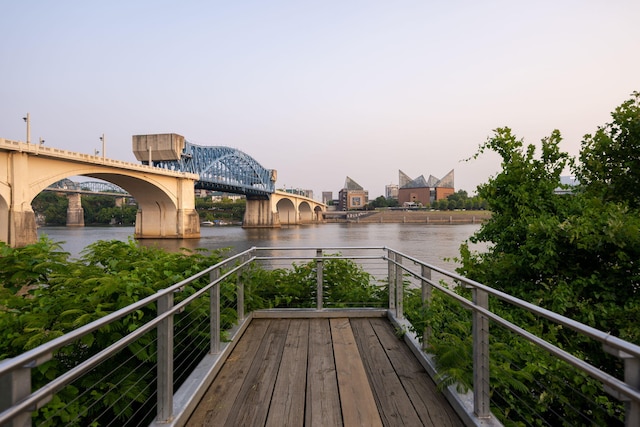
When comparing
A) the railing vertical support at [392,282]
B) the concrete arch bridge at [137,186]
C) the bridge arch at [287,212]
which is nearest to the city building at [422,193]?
the bridge arch at [287,212]

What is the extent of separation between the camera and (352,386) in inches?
128

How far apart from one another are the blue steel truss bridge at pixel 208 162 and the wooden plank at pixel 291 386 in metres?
50.3

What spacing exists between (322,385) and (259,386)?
0.52 m

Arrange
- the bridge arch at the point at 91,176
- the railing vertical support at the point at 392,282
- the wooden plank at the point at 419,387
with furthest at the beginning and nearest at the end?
the bridge arch at the point at 91,176
the railing vertical support at the point at 392,282
the wooden plank at the point at 419,387

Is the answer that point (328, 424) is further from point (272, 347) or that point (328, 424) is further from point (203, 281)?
point (203, 281)

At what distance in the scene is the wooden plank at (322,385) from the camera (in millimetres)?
2742

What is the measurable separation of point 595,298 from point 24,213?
102ft

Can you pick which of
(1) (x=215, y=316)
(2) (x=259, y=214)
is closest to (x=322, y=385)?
(1) (x=215, y=316)

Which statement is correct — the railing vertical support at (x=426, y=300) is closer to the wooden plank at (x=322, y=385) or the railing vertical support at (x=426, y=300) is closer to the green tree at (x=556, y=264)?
the green tree at (x=556, y=264)

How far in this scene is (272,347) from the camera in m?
4.26

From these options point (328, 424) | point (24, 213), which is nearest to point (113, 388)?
point (328, 424)

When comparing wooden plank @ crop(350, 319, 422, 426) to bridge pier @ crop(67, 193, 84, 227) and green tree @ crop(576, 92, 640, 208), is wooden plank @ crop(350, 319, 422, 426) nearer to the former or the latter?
green tree @ crop(576, 92, 640, 208)

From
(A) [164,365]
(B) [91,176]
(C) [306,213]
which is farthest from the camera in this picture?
(C) [306,213]

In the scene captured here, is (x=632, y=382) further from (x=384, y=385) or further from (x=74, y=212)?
(x=74, y=212)
